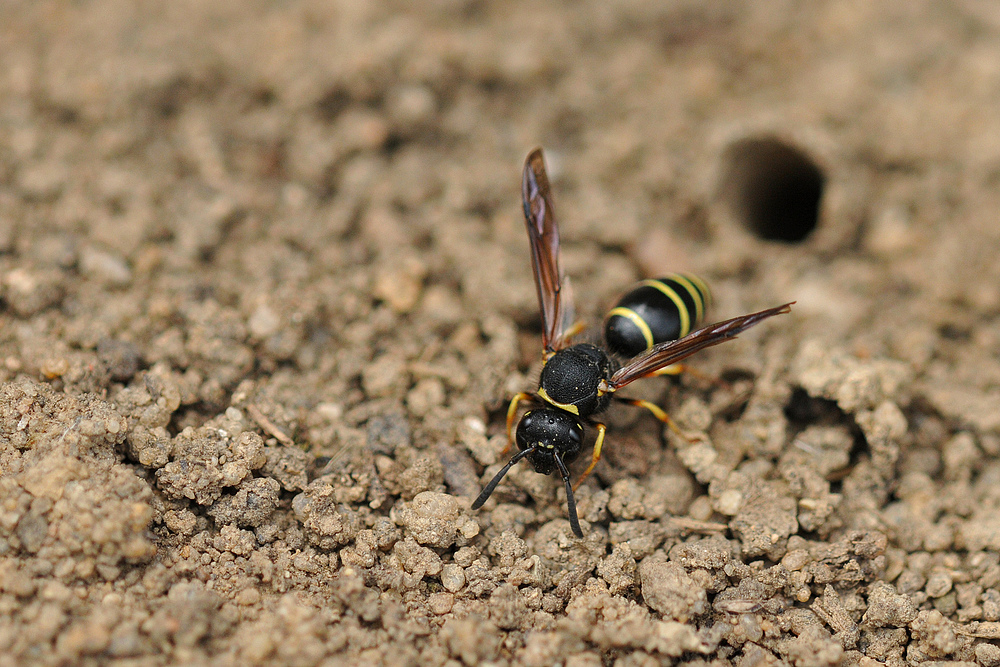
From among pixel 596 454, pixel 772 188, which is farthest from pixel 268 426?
pixel 772 188

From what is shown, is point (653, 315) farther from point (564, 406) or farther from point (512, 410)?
point (512, 410)

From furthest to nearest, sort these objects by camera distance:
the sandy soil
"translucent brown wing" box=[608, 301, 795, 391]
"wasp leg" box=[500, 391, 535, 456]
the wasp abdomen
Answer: the wasp abdomen < "wasp leg" box=[500, 391, 535, 456] < "translucent brown wing" box=[608, 301, 795, 391] < the sandy soil

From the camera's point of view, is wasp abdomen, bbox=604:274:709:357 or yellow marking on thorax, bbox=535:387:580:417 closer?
yellow marking on thorax, bbox=535:387:580:417

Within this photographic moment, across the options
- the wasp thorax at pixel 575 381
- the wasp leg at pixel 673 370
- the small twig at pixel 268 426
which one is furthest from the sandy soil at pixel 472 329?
the wasp thorax at pixel 575 381

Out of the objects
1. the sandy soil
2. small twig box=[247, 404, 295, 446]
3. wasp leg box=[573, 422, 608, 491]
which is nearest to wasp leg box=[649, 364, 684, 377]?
the sandy soil

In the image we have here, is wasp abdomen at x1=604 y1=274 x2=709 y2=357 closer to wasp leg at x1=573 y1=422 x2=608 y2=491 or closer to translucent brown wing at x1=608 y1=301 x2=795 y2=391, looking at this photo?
translucent brown wing at x1=608 y1=301 x2=795 y2=391

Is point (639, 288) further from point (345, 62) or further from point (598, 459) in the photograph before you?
point (345, 62)

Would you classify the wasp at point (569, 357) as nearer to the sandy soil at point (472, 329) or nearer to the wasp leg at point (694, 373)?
the wasp leg at point (694, 373)
